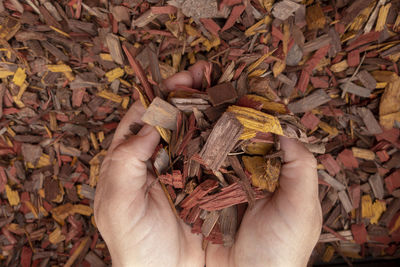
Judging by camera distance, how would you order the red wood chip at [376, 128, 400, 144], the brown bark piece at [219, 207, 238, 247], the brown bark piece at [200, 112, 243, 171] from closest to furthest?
the brown bark piece at [200, 112, 243, 171] → the brown bark piece at [219, 207, 238, 247] → the red wood chip at [376, 128, 400, 144]

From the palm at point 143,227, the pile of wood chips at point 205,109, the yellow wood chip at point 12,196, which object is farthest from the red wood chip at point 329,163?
the yellow wood chip at point 12,196

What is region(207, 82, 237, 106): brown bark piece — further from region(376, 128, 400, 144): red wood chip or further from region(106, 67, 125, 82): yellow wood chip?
region(376, 128, 400, 144): red wood chip

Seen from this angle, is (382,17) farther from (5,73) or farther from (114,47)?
(5,73)

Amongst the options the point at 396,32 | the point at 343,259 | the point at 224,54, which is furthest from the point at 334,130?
the point at 343,259

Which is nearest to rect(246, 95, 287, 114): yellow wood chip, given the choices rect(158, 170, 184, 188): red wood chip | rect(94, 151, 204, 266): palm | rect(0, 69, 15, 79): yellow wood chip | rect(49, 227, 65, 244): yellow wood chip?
rect(158, 170, 184, 188): red wood chip

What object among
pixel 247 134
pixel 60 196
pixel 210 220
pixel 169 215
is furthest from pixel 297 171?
pixel 60 196

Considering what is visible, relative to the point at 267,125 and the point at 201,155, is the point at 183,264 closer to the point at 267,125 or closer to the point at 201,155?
the point at 201,155
